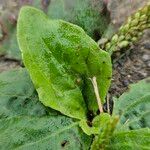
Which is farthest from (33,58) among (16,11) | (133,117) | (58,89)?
(16,11)

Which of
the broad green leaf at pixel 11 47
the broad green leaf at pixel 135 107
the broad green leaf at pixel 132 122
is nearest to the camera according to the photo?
the broad green leaf at pixel 132 122

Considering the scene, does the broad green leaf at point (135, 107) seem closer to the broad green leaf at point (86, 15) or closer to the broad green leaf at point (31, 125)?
the broad green leaf at point (31, 125)

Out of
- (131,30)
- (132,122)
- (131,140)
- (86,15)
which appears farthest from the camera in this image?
(86,15)

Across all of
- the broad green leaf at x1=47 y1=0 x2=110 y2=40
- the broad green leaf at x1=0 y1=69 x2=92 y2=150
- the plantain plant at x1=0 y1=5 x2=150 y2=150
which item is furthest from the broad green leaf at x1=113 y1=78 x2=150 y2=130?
the broad green leaf at x1=47 y1=0 x2=110 y2=40

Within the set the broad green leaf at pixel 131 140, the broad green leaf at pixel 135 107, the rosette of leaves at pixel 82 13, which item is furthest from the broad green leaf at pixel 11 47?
the broad green leaf at pixel 131 140

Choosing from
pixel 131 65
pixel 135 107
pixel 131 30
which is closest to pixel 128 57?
pixel 131 65

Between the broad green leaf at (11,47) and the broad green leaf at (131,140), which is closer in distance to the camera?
the broad green leaf at (131,140)

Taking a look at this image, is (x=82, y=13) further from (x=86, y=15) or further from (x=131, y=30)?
(x=131, y=30)

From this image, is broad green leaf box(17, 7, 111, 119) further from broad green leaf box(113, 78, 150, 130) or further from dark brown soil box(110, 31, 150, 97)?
dark brown soil box(110, 31, 150, 97)

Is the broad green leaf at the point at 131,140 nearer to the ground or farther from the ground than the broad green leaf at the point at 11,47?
farther from the ground
